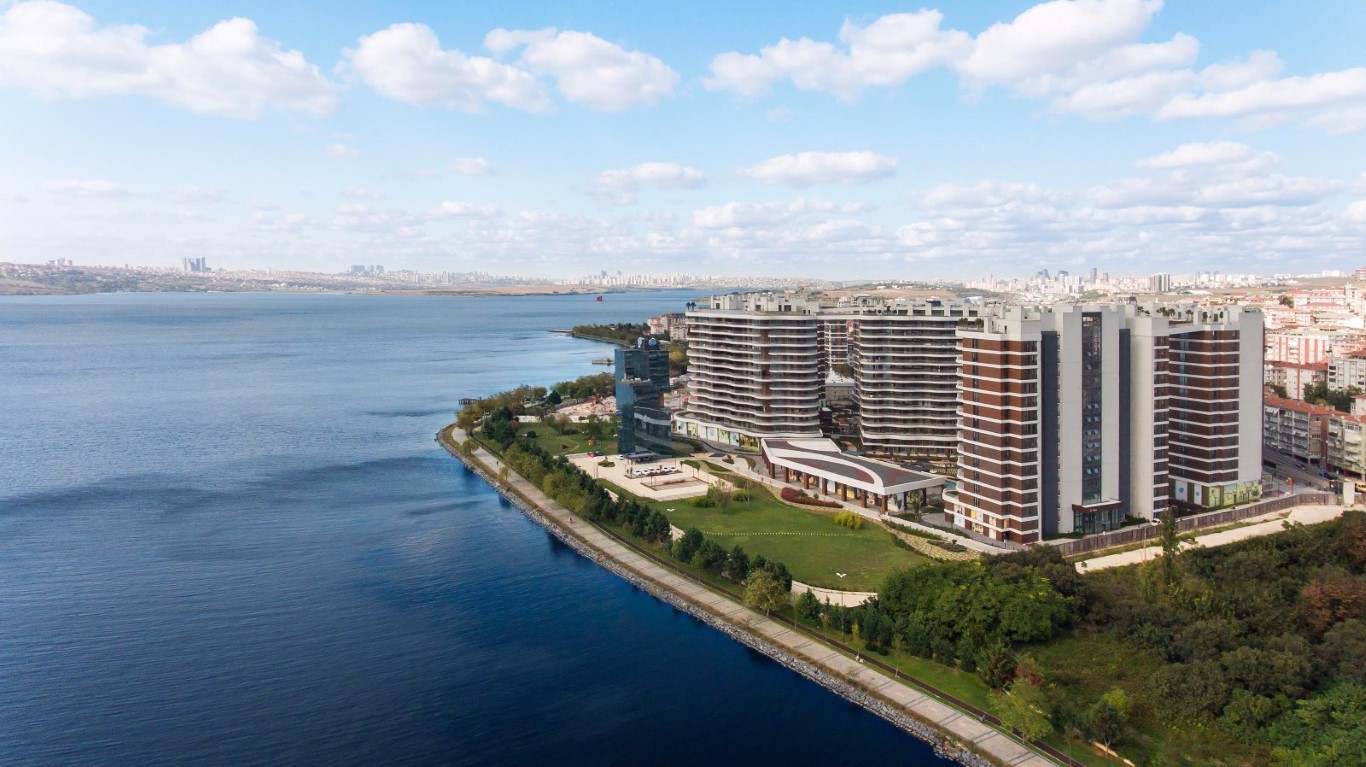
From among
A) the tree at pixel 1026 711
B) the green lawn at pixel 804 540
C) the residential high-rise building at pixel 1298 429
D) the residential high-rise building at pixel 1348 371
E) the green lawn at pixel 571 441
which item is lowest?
the tree at pixel 1026 711

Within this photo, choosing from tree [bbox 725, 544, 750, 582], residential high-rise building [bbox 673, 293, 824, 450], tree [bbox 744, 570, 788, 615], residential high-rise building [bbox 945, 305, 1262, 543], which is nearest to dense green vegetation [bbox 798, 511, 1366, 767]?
tree [bbox 744, 570, 788, 615]

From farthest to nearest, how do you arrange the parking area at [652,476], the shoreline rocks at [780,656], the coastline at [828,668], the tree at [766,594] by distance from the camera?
→ the parking area at [652,476]
the tree at [766,594]
the shoreline rocks at [780,656]
the coastline at [828,668]

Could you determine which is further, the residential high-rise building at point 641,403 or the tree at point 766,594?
the residential high-rise building at point 641,403

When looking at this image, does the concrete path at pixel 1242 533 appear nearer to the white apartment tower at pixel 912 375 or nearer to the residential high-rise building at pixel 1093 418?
the residential high-rise building at pixel 1093 418

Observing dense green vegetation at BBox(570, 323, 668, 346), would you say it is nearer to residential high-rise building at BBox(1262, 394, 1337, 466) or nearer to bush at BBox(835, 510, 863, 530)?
residential high-rise building at BBox(1262, 394, 1337, 466)

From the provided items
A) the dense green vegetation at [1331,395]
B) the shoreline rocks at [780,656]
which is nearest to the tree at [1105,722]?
the shoreline rocks at [780,656]

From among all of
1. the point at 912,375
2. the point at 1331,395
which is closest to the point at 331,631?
the point at 912,375

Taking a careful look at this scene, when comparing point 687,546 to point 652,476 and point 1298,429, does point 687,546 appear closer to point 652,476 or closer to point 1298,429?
point 652,476
